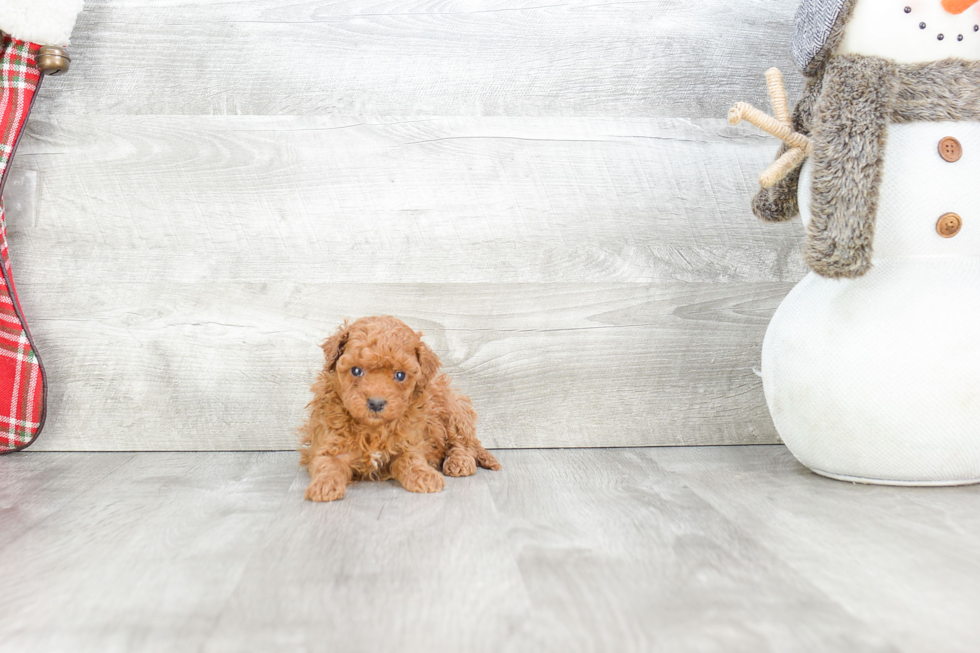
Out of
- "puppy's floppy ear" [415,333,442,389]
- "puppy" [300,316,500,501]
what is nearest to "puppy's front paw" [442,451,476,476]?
"puppy" [300,316,500,501]

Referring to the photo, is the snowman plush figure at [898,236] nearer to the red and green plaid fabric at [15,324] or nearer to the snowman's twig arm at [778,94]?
the snowman's twig arm at [778,94]

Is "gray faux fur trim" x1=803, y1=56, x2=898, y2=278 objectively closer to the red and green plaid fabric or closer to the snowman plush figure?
the snowman plush figure

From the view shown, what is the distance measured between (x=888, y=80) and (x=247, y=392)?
109 centimetres

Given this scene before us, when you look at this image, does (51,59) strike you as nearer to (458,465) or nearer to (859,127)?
(458,465)

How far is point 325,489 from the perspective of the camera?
3.33 feet

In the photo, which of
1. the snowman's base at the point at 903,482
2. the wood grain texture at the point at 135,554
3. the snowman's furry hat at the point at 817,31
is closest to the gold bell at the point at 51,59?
the wood grain texture at the point at 135,554

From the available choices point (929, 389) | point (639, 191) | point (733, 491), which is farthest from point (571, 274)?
point (929, 389)

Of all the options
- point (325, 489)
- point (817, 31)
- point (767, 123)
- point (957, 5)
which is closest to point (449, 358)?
point (325, 489)

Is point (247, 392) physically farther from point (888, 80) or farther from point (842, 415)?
point (888, 80)

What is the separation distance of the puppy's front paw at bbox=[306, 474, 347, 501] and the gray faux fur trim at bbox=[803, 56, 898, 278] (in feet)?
2.29

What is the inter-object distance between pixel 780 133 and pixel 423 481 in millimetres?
696

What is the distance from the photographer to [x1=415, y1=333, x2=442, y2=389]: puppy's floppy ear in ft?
3.59

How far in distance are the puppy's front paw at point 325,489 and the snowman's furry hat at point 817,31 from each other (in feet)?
2.92

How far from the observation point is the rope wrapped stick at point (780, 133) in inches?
42.0
